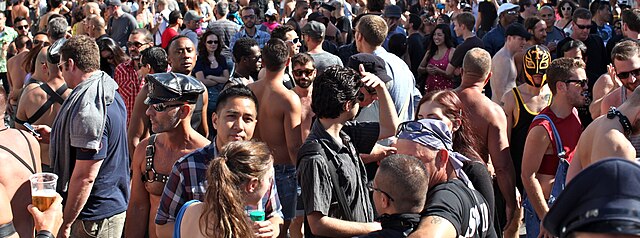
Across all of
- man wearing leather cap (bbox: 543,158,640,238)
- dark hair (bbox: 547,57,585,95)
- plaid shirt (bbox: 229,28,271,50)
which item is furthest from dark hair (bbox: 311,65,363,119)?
plaid shirt (bbox: 229,28,271,50)

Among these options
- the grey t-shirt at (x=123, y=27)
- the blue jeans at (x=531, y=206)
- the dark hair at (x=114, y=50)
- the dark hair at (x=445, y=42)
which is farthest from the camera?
the grey t-shirt at (x=123, y=27)

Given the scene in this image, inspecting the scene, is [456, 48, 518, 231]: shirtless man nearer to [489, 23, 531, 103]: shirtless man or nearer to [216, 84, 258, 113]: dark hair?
[216, 84, 258, 113]: dark hair

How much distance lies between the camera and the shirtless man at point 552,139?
17.7 feet

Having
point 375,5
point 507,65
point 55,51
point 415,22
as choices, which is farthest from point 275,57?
point 415,22

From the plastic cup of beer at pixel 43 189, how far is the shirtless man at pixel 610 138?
2.55 metres

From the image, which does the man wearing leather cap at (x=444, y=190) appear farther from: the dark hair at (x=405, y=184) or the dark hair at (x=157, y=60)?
the dark hair at (x=157, y=60)

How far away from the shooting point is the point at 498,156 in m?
5.76

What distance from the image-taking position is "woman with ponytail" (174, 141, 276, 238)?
131 inches

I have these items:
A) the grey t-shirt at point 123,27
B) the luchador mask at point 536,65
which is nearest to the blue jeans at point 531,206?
the luchador mask at point 536,65

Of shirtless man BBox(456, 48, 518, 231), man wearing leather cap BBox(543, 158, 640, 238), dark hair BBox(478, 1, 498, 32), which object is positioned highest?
man wearing leather cap BBox(543, 158, 640, 238)

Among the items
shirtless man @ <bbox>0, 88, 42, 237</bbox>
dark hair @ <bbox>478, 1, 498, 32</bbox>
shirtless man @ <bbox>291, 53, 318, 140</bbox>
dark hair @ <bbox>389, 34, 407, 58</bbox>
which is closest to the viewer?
shirtless man @ <bbox>0, 88, 42, 237</bbox>

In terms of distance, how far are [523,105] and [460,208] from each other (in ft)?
9.53

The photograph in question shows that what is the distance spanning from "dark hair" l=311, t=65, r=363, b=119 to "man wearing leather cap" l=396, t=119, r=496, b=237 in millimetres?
357

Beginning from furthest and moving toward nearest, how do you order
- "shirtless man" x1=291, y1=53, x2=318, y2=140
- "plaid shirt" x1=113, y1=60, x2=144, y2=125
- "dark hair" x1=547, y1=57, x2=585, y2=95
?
"plaid shirt" x1=113, y1=60, x2=144, y2=125, "shirtless man" x1=291, y1=53, x2=318, y2=140, "dark hair" x1=547, y1=57, x2=585, y2=95
